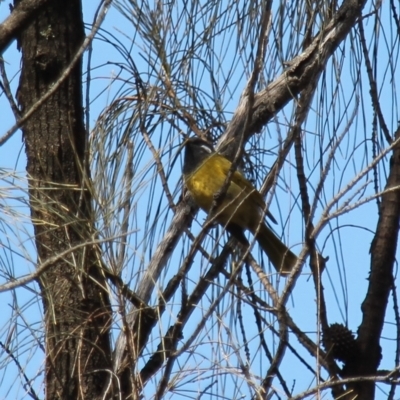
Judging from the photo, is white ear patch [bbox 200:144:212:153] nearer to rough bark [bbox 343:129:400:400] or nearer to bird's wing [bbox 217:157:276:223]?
bird's wing [bbox 217:157:276:223]

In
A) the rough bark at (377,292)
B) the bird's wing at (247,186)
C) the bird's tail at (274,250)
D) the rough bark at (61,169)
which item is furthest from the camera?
the bird's tail at (274,250)

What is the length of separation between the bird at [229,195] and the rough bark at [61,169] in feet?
1.48

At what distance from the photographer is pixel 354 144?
8.65ft

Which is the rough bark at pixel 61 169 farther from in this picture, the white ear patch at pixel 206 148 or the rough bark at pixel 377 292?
the rough bark at pixel 377 292

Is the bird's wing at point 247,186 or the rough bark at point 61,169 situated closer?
the rough bark at point 61,169

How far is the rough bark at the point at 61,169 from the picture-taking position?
2524 mm

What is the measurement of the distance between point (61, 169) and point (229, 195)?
4.26 feet

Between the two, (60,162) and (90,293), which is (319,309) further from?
(60,162)

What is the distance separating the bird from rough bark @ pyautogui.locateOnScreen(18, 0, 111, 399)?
452 mm

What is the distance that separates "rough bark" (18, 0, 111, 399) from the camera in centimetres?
252

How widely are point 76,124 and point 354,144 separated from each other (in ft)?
3.20

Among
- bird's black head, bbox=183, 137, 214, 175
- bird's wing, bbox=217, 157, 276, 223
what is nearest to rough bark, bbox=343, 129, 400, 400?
bird's wing, bbox=217, 157, 276, 223

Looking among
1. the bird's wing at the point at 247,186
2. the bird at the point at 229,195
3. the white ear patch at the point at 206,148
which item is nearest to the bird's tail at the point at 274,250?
the bird at the point at 229,195

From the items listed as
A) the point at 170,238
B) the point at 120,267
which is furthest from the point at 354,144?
the point at 120,267
